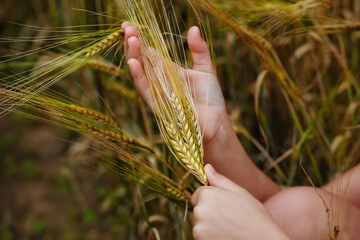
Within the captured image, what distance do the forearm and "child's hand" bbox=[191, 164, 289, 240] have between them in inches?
8.5

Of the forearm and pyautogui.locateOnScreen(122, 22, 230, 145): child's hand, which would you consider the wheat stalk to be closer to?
pyautogui.locateOnScreen(122, 22, 230, 145): child's hand

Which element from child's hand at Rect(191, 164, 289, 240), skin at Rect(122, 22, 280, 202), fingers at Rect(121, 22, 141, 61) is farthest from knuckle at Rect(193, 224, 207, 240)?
fingers at Rect(121, 22, 141, 61)

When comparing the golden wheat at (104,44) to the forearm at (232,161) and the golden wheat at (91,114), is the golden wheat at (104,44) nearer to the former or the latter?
the golden wheat at (91,114)

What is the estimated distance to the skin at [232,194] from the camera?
0.56 m

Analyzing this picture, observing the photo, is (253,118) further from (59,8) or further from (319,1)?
(59,8)

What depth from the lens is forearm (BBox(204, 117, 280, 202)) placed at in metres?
0.80

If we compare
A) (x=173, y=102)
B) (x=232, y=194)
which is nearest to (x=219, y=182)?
(x=232, y=194)

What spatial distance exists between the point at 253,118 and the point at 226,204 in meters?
0.82

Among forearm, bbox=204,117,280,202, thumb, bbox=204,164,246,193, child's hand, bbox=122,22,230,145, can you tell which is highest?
child's hand, bbox=122,22,230,145

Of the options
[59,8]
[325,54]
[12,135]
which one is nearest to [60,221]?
[12,135]

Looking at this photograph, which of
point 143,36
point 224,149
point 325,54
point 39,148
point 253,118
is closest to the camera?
point 143,36

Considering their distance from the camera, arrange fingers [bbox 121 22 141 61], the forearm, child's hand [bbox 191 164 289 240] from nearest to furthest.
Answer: child's hand [bbox 191 164 289 240] → fingers [bbox 121 22 141 61] → the forearm

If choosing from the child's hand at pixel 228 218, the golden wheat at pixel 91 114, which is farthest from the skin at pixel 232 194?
the golden wheat at pixel 91 114

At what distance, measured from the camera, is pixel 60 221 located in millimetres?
1584
